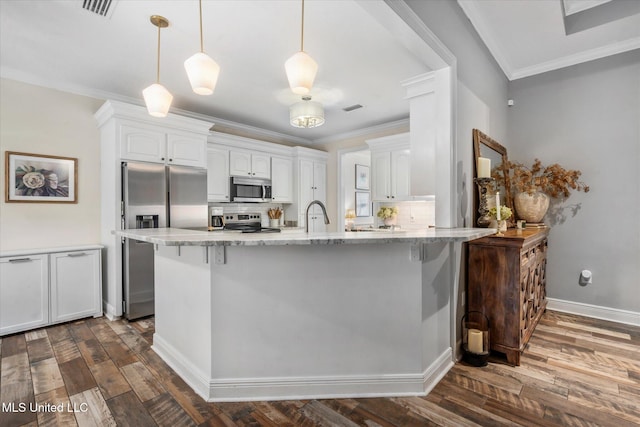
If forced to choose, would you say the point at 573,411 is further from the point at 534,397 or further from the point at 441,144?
the point at 441,144

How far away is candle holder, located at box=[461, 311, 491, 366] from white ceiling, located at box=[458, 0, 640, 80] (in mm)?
2489

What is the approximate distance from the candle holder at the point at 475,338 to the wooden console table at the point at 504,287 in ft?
0.16

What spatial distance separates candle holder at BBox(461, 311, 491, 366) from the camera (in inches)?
89.1

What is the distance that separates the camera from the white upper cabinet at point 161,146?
3.46 m

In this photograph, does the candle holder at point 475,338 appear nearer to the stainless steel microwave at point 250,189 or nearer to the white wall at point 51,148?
the stainless steel microwave at point 250,189

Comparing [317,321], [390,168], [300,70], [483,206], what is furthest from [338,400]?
[390,168]

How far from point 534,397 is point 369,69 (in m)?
3.10

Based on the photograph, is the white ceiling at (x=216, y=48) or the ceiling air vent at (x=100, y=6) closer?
the ceiling air vent at (x=100, y=6)

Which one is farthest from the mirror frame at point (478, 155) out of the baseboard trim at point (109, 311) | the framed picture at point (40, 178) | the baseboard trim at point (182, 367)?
the framed picture at point (40, 178)

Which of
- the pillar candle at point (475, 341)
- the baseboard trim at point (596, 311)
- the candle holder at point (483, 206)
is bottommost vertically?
the baseboard trim at point (596, 311)

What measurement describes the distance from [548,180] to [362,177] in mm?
4744

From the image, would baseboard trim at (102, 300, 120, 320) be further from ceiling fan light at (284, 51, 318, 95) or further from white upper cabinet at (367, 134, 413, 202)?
white upper cabinet at (367, 134, 413, 202)

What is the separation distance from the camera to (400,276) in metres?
1.89

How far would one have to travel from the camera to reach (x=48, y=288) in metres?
3.17
